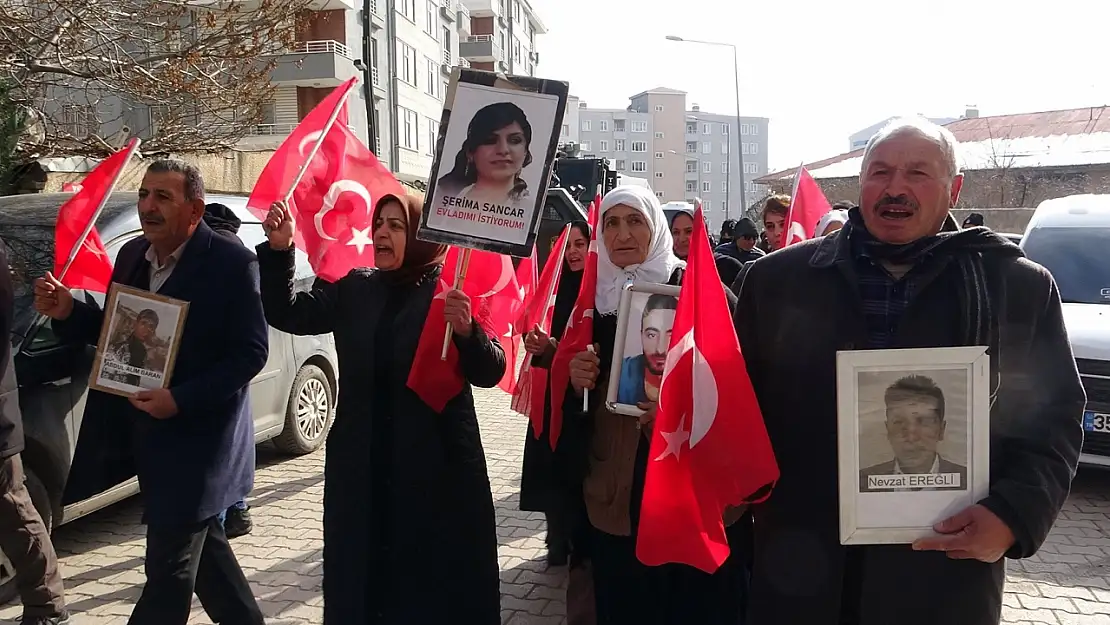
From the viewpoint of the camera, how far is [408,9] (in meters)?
38.8

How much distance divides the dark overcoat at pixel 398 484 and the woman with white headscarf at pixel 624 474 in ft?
1.51

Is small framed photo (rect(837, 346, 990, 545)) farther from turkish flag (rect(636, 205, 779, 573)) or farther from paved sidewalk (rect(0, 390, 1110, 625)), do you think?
paved sidewalk (rect(0, 390, 1110, 625))

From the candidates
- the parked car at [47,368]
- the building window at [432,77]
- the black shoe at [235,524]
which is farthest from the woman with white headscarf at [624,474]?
the building window at [432,77]

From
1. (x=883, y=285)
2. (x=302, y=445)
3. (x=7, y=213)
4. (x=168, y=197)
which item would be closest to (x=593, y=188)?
(x=302, y=445)

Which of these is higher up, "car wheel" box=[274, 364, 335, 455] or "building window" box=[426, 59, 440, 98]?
"building window" box=[426, 59, 440, 98]

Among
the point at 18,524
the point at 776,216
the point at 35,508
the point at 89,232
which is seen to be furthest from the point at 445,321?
the point at 776,216

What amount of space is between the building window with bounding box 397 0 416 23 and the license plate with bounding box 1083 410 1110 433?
35.9m

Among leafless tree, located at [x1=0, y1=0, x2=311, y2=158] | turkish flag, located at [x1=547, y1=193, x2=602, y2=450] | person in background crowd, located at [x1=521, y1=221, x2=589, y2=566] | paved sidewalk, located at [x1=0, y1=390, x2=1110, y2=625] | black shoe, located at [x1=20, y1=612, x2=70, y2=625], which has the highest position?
leafless tree, located at [x1=0, y1=0, x2=311, y2=158]

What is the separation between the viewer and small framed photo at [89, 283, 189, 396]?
328 centimetres

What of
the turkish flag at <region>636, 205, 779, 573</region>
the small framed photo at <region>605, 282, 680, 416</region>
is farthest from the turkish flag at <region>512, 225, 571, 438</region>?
the turkish flag at <region>636, 205, 779, 573</region>

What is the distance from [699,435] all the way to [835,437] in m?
0.40

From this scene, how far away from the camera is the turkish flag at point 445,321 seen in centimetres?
305

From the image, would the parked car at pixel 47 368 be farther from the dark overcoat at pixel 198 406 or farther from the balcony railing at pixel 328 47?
the balcony railing at pixel 328 47

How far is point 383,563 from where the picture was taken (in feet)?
10.3
